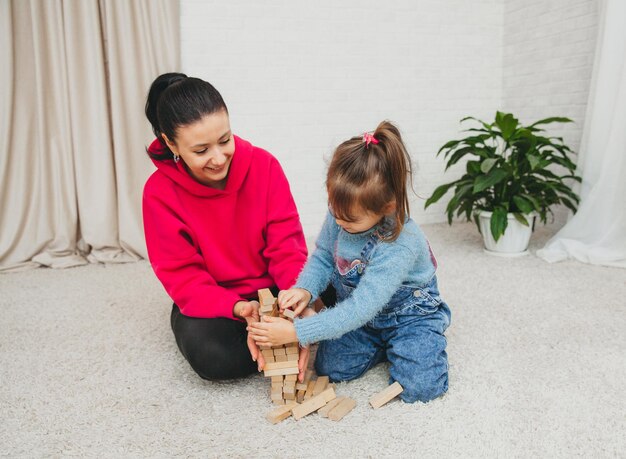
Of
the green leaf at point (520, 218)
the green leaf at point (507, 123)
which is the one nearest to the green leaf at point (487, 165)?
the green leaf at point (507, 123)

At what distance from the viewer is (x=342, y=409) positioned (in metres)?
1.22

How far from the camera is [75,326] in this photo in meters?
1.81

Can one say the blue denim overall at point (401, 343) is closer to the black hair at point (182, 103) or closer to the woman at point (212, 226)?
the woman at point (212, 226)

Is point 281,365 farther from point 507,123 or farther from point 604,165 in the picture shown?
point 604,165

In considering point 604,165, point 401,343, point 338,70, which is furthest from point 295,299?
point 338,70

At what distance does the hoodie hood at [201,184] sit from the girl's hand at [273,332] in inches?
16.2

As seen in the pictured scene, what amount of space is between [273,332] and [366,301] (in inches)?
8.8

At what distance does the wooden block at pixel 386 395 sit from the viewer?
124 cm

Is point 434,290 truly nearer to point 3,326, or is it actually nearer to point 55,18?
point 3,326

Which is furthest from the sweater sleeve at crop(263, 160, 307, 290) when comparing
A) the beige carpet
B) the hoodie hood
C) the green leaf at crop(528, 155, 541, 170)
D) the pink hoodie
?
the green leaf at crop(528, 155, 541, 170)

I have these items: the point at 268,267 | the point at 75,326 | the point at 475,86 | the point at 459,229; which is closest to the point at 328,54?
the point at 475,86

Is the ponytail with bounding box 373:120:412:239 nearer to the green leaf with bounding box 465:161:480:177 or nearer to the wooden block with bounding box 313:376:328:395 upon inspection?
the wooden block with bounding box 313:376:328:395

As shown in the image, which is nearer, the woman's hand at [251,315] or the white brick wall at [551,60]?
the woman's hand at [251,315]

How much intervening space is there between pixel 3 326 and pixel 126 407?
2.68 ft
